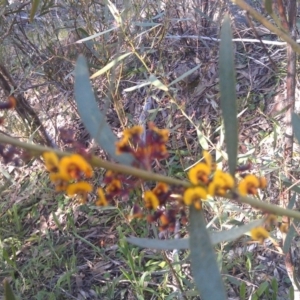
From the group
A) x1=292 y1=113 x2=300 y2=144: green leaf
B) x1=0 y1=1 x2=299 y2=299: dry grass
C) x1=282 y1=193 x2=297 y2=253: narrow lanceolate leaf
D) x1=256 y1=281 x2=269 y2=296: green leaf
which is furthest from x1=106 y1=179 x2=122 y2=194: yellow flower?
x1=256 y1=281 x2=269 y2=296: green leaf

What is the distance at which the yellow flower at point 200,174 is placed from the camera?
382mm

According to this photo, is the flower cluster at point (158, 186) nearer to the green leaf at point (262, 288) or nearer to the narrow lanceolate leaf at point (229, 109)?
the narrow lanceolate leaf at point (229, 109)

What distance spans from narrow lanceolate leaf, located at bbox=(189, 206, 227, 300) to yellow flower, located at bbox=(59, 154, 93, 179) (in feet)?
0.40

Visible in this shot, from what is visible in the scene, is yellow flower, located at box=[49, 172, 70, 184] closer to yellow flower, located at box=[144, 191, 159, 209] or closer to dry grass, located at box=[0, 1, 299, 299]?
yellow flower, located at box=[144, 191, 159, 209]

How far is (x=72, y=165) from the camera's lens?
1.16 feet

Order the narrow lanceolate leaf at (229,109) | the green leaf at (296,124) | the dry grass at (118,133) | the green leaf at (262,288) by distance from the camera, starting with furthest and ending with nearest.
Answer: the dry grass at (118,133)
the green leaf at (262,288)
the green leaf at (296,124)
the narrow lanceolate leaf at (229,109)

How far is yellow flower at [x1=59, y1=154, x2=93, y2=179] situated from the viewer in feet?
1.15

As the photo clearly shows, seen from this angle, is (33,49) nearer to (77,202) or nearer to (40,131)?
(40,131)

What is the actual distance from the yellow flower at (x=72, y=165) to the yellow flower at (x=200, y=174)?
9 cm

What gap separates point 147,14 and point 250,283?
1352 millimetres

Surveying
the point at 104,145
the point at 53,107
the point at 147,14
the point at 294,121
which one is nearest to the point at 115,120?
the point at 53,107

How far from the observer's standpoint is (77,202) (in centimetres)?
198

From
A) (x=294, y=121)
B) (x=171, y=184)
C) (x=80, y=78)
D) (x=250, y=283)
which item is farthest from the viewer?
(x=250, y=283)

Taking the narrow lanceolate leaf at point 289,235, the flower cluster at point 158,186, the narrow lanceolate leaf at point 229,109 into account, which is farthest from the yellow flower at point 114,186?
the narrow lanceolate leaf at point 289,235
